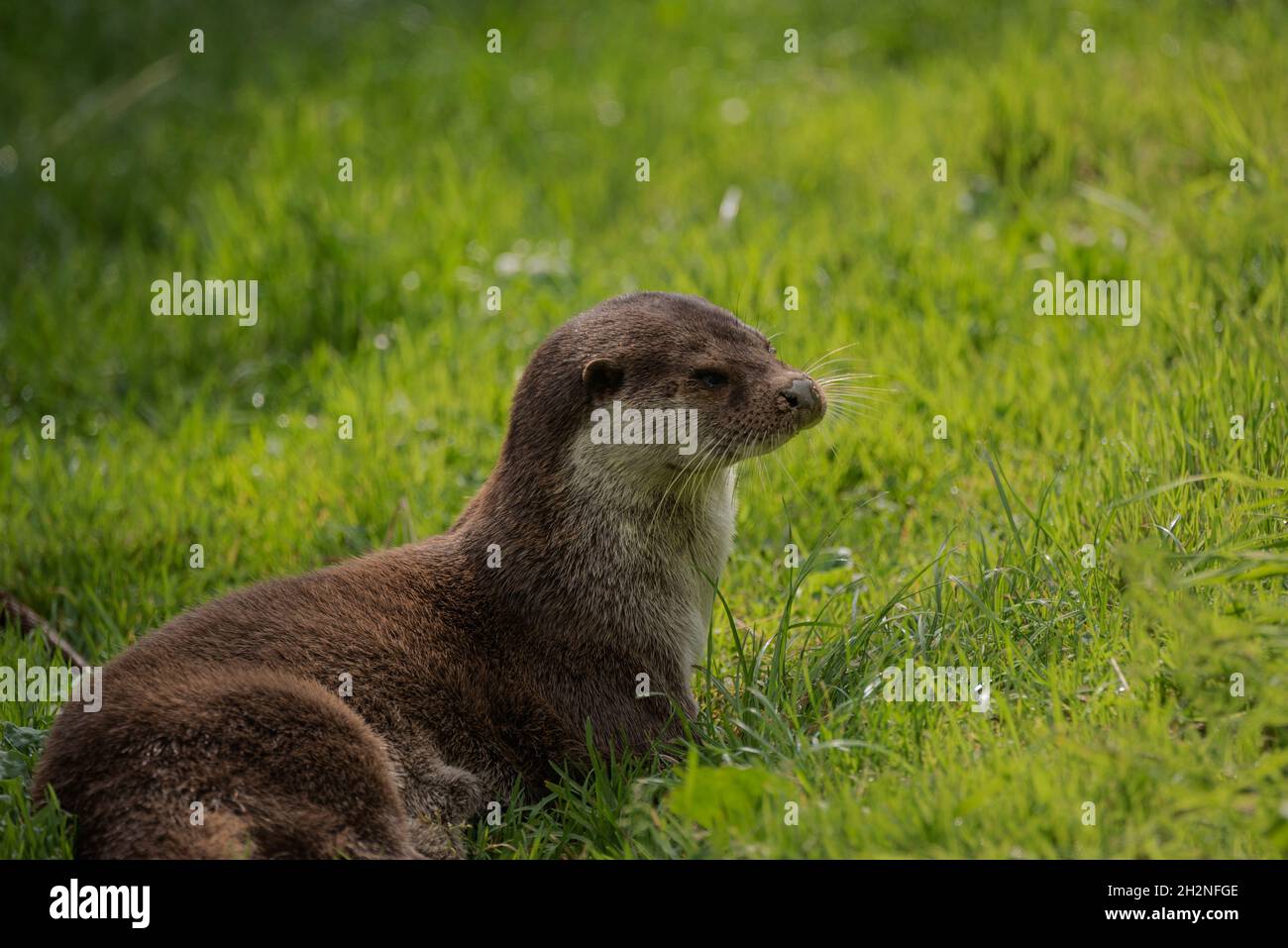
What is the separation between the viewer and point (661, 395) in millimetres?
4332

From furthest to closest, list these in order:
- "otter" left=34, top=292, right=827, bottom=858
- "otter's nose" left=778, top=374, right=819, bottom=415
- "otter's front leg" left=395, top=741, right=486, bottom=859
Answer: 1. "otter's nose" left=778, top=374, right=819, bottom=415
2. "otter's front leg" left=395, top=741, right=486, bottom=859
3. "otter" left=34, top=292, right=827, bottom=858

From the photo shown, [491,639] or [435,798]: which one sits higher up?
[491,639]

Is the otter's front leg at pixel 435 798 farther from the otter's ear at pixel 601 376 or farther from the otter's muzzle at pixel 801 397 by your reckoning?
the otter's muzzle at pixel 801 397

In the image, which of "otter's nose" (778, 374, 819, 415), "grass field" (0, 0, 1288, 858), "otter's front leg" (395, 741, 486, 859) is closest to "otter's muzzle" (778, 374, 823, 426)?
"otter's nose" (778, 374, 819, 415)

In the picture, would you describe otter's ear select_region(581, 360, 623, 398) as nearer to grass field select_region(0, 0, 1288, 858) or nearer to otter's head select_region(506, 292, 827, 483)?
otter's head select_region(506, 292, 827, 483)

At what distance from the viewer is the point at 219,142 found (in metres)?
8.93

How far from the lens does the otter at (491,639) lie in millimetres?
3582

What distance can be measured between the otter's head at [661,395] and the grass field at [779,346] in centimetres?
61

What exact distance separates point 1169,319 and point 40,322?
221 inches

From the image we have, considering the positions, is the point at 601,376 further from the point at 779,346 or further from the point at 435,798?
the point at 779,346

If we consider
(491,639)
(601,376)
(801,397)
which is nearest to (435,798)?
(491,639)

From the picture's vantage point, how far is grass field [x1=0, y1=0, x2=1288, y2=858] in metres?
3.59

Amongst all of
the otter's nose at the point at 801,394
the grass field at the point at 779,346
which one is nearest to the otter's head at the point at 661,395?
the otter's nose at the point at 801,394

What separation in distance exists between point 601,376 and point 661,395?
194mm
